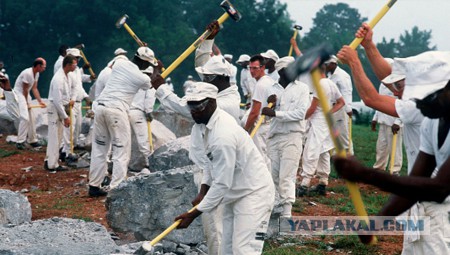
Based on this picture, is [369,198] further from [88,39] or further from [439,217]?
[88,39]

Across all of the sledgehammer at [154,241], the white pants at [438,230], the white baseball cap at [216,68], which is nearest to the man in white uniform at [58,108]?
the white baseball cap at [216,68]

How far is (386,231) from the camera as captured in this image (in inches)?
370

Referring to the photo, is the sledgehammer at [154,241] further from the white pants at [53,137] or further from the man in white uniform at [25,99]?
the man in white uniform at [25,99]

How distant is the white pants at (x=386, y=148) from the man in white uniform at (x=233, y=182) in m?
8.07

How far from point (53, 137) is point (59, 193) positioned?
237 cm

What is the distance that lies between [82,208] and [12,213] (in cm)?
221

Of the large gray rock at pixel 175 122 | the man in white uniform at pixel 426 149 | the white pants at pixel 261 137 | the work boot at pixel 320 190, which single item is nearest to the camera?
the man in white uniform at pixel 426 149

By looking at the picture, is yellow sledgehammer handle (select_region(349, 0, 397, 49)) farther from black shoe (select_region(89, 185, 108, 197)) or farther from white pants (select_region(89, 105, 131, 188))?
black shoe (select_region(89, 185, 108, 197))

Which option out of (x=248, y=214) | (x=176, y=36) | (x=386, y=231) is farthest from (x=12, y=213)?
(x=176, y=36)

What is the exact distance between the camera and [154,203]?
909 centimetres

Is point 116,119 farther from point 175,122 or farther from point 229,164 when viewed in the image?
point 175,122

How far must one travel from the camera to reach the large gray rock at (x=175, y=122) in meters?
17.8

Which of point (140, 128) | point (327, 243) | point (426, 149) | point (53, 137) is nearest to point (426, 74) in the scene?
point (426, 149)

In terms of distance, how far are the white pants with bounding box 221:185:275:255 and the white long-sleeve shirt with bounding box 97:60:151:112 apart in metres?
4.99
